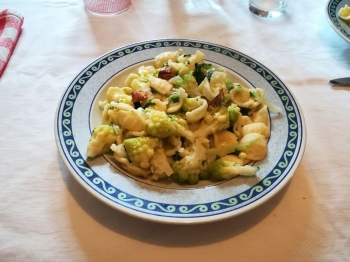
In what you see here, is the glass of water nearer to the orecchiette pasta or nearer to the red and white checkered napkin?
the orecchiette pasta

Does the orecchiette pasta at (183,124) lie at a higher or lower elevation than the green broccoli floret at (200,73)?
lower

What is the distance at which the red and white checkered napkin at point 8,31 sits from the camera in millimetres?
1148

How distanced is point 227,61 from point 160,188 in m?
0.50

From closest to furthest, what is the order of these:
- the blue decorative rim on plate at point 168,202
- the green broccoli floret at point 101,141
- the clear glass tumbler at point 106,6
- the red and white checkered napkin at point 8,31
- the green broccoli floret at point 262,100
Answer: the blue decorative rim on plate at point 168,202
the green broccoli floret at point 101,141
the green broccoli floret at point 262,100
the red and white checkered napkin at point 8,31
the clear glass tumbler at point 106,6

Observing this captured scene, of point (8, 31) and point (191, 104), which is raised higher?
point (191, 104)

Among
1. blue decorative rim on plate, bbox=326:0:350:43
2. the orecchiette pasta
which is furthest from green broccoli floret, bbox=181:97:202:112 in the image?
blue decorative rim on plate, bbox=326:0:350:43

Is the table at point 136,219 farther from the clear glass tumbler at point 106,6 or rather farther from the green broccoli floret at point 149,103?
the green broccoli floret at point 149,103

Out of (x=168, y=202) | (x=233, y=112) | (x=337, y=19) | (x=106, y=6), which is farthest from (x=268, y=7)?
(x=168, y=202)

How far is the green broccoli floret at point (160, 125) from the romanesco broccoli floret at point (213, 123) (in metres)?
0.08

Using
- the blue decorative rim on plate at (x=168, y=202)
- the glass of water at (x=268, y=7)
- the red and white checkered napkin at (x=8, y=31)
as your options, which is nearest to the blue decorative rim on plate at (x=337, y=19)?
the glass of water at (x=268, y=7)

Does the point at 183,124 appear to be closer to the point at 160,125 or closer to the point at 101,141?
the point at 160,125

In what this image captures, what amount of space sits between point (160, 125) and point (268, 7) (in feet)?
3.21

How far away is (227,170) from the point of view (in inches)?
28.7

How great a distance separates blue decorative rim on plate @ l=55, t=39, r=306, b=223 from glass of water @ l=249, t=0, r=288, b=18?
0.60 meters
